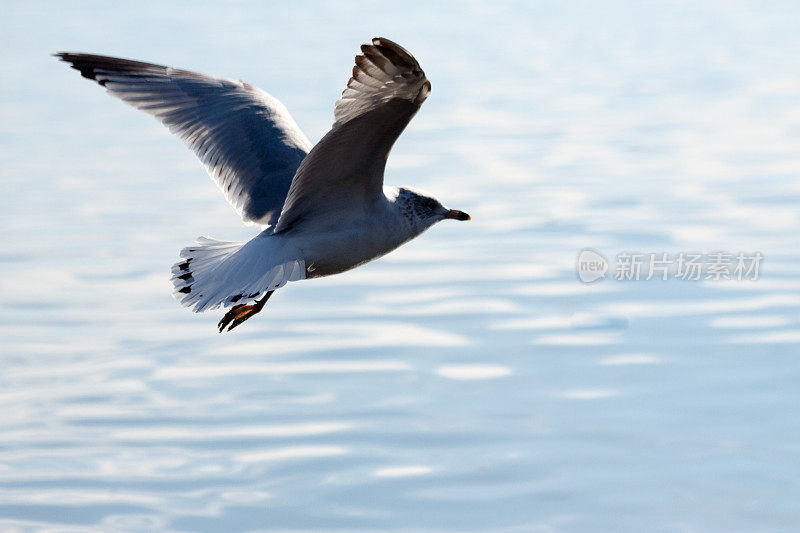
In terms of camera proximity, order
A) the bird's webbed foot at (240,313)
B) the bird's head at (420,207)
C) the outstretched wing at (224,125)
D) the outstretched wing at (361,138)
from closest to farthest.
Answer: the outstretched wing at (361,138), the bird's head at (420,207), the bird's webbed foot at (240,313), the outstretched wing at (224,125)

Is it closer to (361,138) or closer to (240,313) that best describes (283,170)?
(240,313)

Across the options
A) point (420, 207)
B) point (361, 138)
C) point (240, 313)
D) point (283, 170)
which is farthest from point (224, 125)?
point (361, 138)

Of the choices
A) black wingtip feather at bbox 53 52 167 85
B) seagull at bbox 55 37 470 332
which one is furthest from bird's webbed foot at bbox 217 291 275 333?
black wingtip feather at bbox 53 52 167 85

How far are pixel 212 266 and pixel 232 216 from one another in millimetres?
9079

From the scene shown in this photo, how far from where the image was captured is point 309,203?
235 inches

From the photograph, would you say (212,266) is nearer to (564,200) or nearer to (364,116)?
(364,116)

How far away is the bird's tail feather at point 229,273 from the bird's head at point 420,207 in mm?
655

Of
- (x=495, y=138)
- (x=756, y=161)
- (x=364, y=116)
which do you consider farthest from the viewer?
(x=495, y=138)

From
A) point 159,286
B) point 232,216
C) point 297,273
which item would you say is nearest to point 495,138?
point 232,216

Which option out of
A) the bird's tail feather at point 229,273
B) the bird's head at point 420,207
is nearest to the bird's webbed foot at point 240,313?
the bird's tail feather at point 229,273

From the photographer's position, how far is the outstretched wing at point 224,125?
674 centimetres

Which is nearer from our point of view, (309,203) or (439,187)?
(309,203)

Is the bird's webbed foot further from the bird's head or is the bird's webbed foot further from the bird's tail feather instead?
the bird's head

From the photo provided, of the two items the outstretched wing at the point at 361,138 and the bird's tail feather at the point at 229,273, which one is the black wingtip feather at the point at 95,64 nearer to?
the bird's tail feather at the point at 229,273
